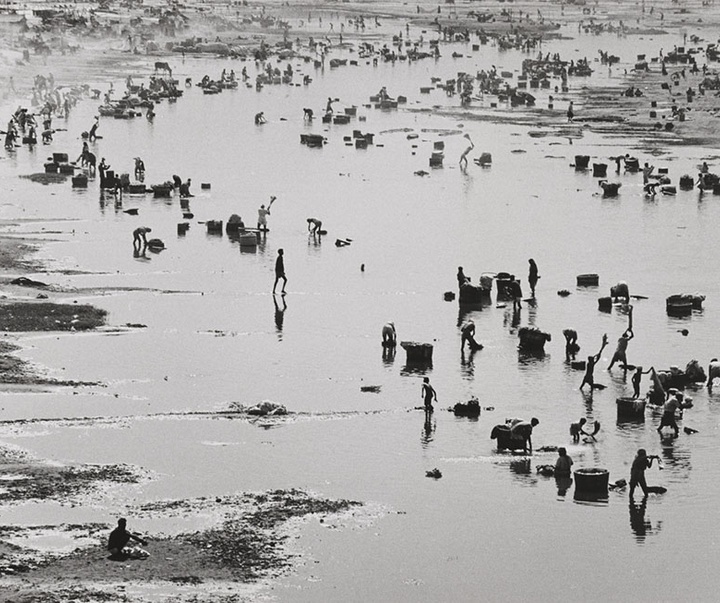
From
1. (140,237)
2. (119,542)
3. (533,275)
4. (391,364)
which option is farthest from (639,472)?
(140,237)

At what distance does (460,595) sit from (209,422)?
36.0ft

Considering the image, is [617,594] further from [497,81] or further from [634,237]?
[497,81]

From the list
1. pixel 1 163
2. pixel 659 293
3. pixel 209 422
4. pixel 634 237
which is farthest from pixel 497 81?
pixel 209 422

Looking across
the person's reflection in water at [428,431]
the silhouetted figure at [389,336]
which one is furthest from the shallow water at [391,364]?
the silhouetted figure at [389,336]

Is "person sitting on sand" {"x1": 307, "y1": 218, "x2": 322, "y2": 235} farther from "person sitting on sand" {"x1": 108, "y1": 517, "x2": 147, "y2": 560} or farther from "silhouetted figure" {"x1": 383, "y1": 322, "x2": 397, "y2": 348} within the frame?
"person sitting on sand" {"x1": 108, "y1": 517, "x2": 147, "y2": 560}

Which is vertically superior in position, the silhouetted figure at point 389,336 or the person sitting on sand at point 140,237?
the person sitting on sand at point 140,237

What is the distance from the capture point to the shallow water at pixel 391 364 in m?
27.4

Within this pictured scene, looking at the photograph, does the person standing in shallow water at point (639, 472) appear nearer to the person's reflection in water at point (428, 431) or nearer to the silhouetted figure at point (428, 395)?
the person's reflection in water at point (428, 431)

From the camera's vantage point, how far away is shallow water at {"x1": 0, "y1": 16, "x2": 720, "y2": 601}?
89.9 ft

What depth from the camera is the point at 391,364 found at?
1609 inches

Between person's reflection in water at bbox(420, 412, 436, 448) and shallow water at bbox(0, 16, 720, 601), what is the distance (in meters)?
0.10

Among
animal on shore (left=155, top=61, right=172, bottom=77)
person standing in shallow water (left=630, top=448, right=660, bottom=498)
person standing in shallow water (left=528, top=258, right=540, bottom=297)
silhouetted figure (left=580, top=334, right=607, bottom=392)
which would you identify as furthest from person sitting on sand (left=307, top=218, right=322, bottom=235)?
animal on shore (left=155, top=61, right=172, bottom=77)

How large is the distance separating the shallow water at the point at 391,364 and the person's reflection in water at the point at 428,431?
10cm

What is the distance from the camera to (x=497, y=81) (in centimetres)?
12481
